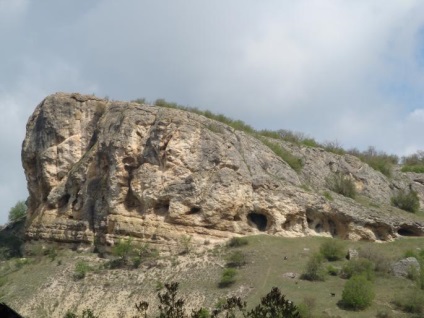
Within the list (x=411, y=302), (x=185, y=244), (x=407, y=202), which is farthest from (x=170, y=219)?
(x=407, y=202)

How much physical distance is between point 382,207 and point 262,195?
10.4 metres

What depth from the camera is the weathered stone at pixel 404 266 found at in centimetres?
3766

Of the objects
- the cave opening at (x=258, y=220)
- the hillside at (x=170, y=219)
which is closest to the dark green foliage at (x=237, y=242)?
the hillside at (x=170, y=219)

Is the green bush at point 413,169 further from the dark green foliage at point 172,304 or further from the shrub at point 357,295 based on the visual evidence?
the dark green foliage at point 172,304

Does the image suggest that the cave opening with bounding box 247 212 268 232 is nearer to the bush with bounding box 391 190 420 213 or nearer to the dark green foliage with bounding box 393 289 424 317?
the dark green foliage with bounding box 393 289 424 317

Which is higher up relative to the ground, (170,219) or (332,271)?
(170,219)

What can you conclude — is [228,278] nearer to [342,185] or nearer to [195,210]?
[195,210]

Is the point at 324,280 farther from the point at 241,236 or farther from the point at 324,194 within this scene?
the point at 324,194

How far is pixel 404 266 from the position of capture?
3831cm

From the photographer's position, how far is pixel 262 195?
139 ft

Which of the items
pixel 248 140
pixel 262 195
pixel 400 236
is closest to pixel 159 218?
pixel 262 195

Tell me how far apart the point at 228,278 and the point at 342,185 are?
16.1m

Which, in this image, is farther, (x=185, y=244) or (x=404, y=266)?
(x=185, y=244)

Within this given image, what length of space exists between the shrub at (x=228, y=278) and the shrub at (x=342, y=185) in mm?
14733
